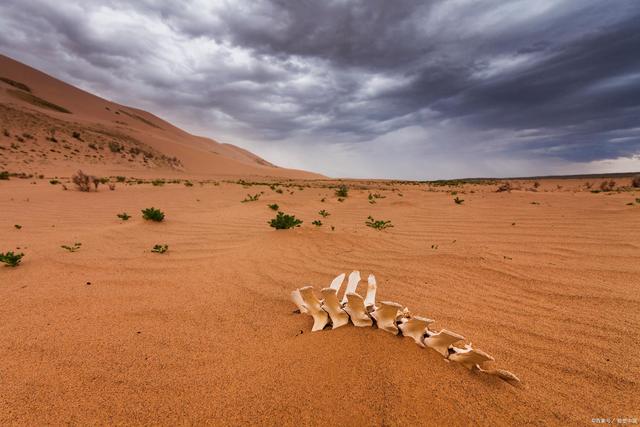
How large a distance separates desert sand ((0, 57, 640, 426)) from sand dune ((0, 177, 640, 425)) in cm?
1

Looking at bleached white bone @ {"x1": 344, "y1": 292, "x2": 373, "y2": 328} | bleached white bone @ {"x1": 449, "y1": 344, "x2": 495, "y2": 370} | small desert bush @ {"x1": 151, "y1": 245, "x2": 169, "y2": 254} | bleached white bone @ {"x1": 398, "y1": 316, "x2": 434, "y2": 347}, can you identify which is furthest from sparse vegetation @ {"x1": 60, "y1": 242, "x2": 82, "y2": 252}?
bleached white bone @ {"x1": 449, "y1": 344, "x2": 495, "y2": 370}

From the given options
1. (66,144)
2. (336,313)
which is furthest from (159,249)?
(66,144)

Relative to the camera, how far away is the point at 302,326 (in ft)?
6.82

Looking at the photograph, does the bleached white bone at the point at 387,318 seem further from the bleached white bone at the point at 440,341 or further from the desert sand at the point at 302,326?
the bleached white bone at the point at 440,341

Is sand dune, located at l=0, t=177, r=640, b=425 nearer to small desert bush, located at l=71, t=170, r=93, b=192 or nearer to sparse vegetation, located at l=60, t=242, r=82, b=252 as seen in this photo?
sparse vegetation, located at l=60, t=242, r=82, b=252

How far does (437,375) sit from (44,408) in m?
1.78

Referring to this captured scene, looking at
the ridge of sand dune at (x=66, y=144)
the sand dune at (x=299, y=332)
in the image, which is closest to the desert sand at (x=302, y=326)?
the sand dune at (x=299, y=332)

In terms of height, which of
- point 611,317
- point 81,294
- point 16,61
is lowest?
point 81,294

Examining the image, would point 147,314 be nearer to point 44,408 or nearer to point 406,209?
point 44,408

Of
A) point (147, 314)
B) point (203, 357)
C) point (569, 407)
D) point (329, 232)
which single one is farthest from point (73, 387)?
point (329, 232)

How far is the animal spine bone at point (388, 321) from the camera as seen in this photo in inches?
55.8

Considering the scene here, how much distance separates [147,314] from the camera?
2311mm

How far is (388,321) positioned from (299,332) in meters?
0.63

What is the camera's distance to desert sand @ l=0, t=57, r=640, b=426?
1335 mm
